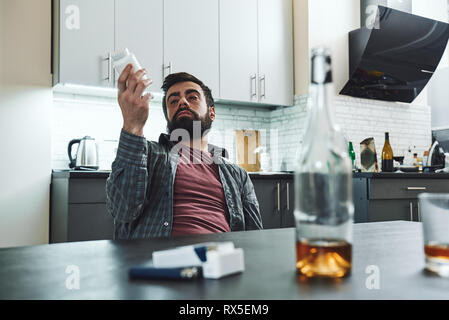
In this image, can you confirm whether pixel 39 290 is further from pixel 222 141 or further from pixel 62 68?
pixel 222 141

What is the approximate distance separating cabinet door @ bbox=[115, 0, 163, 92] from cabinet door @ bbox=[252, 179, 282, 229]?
106 centimetres

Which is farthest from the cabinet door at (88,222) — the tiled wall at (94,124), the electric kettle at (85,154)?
the tiled wall at (94,124)

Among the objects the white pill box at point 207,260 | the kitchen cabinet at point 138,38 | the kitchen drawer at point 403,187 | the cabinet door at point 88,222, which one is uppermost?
the kitchen cabinet at point 138,38

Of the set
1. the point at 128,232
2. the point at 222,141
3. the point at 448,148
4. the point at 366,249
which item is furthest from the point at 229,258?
the point at 448,148

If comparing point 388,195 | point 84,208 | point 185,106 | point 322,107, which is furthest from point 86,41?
point 322,107

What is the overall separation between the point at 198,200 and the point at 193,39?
204cm

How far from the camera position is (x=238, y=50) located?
3557mm

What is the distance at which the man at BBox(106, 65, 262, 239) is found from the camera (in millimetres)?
1413

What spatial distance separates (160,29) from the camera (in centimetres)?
319

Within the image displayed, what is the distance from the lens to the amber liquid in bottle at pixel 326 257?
583 millimetres

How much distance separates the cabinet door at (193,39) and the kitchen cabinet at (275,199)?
0.83m

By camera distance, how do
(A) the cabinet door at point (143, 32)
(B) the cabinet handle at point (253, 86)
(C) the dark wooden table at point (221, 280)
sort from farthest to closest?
(B) the cabinet handle at point (253, 86) → (A) the cabinet door at point (143, 32) → (C) the dark wooden table at point (221, 280)

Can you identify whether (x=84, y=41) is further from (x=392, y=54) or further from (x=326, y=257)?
(x=326, y=257)

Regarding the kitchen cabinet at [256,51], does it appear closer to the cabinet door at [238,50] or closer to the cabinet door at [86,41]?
the cabinet door at [238,50]
